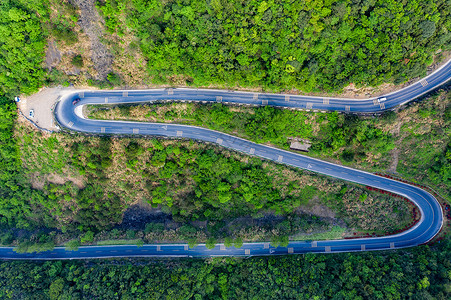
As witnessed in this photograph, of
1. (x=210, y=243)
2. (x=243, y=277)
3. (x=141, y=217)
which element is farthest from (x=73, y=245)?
(x=243, y=277)

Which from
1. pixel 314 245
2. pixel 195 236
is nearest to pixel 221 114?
pixel 195 236

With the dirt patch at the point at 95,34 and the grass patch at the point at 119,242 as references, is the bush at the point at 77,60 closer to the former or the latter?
the dirt patch at the point at 95,34

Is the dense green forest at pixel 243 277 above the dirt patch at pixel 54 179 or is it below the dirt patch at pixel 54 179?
below

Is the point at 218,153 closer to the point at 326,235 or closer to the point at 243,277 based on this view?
the point at 243,277

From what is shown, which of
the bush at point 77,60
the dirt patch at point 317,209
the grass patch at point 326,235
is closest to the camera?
the bush at point 77,60

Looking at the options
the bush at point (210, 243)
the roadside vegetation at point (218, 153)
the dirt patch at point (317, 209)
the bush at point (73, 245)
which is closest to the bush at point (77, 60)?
the roadside vegetation at point (218, 153)

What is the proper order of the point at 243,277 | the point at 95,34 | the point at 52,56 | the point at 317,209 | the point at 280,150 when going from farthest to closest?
1. the point at 317,209
2. the point at 243,277
3. the point at 280,150
4. the point at 52,56
5. the point at 95,34

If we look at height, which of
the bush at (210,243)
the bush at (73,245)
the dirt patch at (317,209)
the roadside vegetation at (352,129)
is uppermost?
the roadside vegetation at (352,129)
